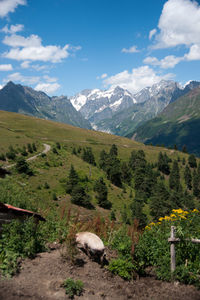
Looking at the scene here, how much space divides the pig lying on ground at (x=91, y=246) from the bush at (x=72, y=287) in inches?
69.6

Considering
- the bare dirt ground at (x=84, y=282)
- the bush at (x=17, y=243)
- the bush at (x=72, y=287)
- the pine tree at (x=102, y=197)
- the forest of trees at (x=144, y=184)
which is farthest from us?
the forest of trees at (x=144, y=184)

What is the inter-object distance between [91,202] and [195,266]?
2214 inches

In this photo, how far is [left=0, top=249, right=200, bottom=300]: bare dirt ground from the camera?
7.43 meters

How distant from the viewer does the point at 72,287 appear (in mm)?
7875

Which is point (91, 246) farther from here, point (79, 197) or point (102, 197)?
point (102, 197)

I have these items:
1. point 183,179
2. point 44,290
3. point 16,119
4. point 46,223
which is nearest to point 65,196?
point 46,223

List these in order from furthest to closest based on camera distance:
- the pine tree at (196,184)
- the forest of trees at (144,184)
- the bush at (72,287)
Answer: the pine tree at (196,184), the forest of trees at (144,184), the bush at (72,287)

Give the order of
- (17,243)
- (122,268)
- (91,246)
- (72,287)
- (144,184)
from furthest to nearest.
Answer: (144,184) < (91,246) < (122,268) < (17,243) < (72,287)

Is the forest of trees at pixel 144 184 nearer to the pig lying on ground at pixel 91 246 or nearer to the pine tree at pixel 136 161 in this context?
the pine tree at pixel 136 161

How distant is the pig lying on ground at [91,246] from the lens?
9758mm

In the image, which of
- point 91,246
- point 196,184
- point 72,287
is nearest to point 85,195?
point 91,246

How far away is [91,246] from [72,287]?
2100 mm

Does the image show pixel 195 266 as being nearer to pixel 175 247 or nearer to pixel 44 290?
pixel 175 247

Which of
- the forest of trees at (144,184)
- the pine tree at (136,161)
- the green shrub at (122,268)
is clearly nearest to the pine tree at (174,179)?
the forest of trees at (144,184)
